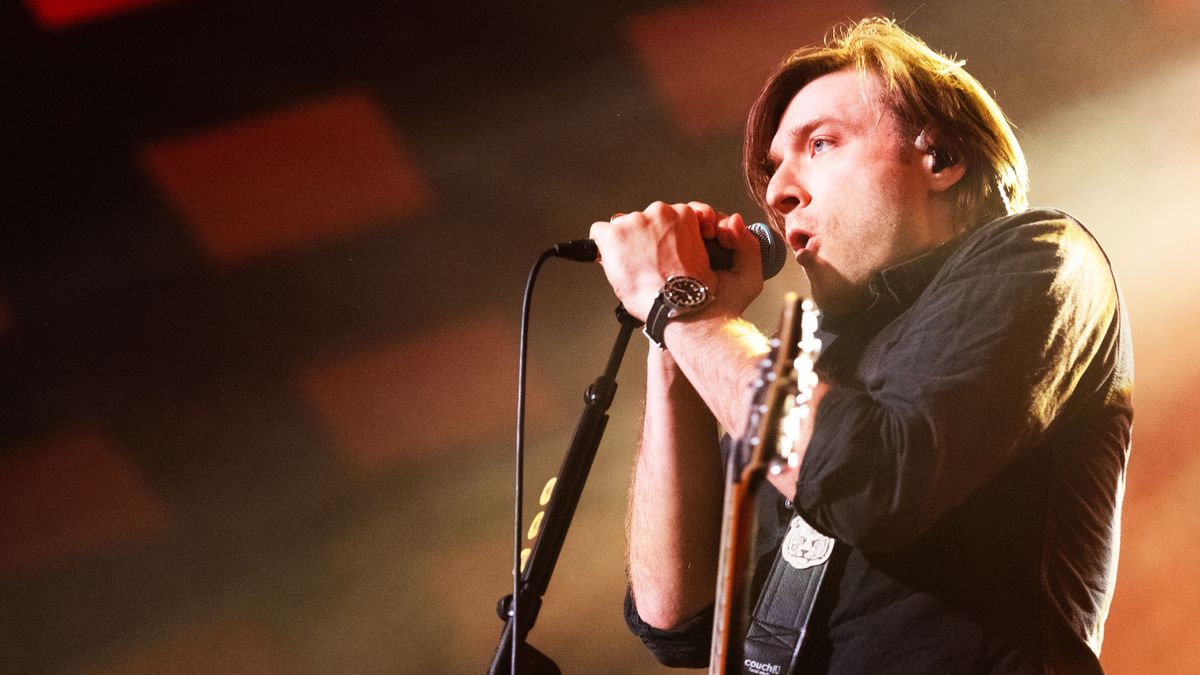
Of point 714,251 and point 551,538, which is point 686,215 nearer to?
point 714,251

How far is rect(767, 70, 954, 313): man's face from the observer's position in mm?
1692

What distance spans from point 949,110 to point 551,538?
111cm

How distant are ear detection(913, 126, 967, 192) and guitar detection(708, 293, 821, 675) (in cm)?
103

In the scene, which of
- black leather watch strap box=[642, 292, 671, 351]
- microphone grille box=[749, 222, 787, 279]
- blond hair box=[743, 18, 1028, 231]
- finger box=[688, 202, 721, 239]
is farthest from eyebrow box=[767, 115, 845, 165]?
black leather watch strap box=[642, 292, 671, 351]

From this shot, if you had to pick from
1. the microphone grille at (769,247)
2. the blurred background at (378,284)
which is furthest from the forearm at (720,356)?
the blurred background at (378,284)

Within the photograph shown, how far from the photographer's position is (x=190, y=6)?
274 cm

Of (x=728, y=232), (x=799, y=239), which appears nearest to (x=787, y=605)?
(x=728, y=232)

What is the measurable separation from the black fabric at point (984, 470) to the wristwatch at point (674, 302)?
0.25 m

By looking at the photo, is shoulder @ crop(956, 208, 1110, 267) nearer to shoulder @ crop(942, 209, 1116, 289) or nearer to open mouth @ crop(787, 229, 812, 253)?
shoulder @ crop(942, 209, 1116, 289)

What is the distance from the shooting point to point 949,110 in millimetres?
1843

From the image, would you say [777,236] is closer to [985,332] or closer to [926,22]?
[985,332]

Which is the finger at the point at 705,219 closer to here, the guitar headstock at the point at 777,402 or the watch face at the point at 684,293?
the watch face at the point at 684,293

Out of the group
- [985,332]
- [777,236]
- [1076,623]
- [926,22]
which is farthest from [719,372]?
[926,22]

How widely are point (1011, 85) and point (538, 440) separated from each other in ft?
5.70
